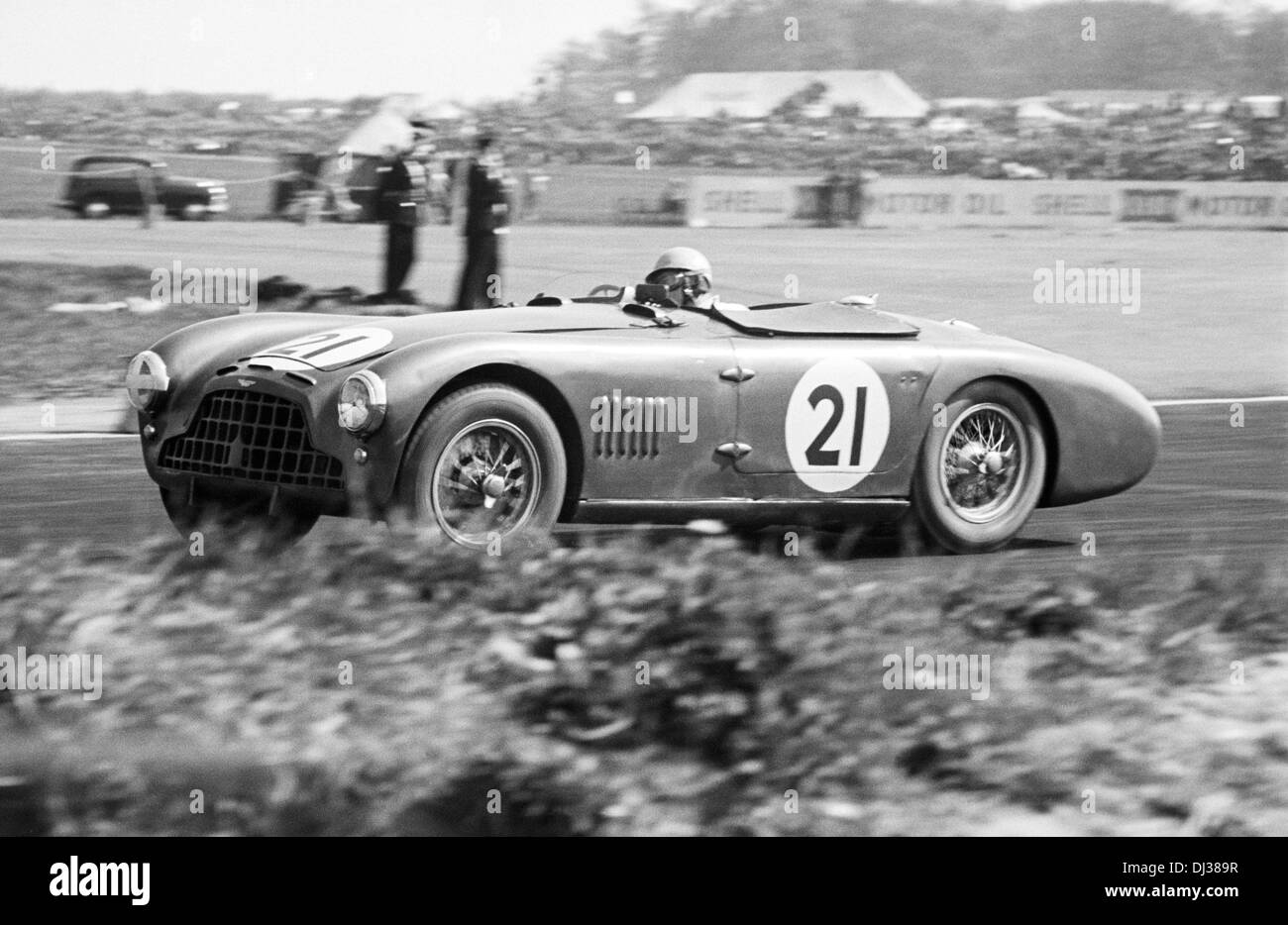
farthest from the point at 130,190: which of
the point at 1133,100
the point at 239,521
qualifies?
the point at 239,521

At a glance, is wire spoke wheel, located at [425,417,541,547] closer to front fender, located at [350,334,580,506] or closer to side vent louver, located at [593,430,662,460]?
front fender, located at [350,334,580,506]

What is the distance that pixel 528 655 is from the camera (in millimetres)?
4902

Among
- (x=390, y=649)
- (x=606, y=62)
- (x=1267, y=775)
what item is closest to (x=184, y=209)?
(x=606, y=62)

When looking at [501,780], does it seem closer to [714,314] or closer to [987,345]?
[714,314]

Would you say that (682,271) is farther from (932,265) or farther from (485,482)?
(932,265)

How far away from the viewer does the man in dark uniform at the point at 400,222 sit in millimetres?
14328

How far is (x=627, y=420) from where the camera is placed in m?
6.33

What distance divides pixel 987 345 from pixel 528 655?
2897 millimetres

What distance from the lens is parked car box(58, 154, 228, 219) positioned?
53.6 feet

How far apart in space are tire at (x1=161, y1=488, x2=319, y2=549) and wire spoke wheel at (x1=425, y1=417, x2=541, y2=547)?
20.0 inches

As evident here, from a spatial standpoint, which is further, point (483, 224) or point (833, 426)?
point (483, 224)

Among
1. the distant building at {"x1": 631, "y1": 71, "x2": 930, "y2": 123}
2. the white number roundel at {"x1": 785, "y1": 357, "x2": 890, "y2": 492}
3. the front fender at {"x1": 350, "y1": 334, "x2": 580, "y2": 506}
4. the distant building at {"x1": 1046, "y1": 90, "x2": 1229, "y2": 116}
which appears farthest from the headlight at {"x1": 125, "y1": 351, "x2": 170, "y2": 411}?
the distant building at {"x1": 1046, "y1": 90, "x2": 1229, "y2": 116}

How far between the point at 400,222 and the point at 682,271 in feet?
24.4

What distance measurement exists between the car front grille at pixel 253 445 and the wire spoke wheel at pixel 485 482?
331mm
